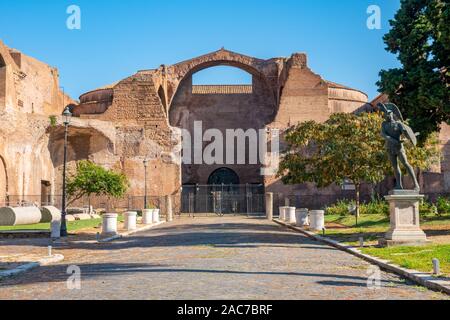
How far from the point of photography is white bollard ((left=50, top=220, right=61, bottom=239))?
17109mm

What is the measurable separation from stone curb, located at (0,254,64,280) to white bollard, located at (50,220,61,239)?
5745mm

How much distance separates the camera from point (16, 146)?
33969 millimetres

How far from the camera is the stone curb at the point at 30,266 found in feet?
28.6

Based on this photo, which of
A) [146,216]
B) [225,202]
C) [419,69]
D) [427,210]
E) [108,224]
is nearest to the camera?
[419,69]

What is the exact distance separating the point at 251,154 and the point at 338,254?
1293 inches

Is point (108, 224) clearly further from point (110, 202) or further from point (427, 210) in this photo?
point (110, 202)

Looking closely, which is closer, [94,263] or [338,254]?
[94,263]

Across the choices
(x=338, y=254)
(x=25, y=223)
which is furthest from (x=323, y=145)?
(x=25, y=223)

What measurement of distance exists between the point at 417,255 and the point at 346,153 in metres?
10.7

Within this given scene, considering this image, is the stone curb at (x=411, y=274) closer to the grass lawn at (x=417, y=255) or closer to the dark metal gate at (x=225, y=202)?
the grass lawn at (x=417, y=255)

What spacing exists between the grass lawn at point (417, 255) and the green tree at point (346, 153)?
893 cm

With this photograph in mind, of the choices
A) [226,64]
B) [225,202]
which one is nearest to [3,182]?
[225,202]

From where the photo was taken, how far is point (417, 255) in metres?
10.1
